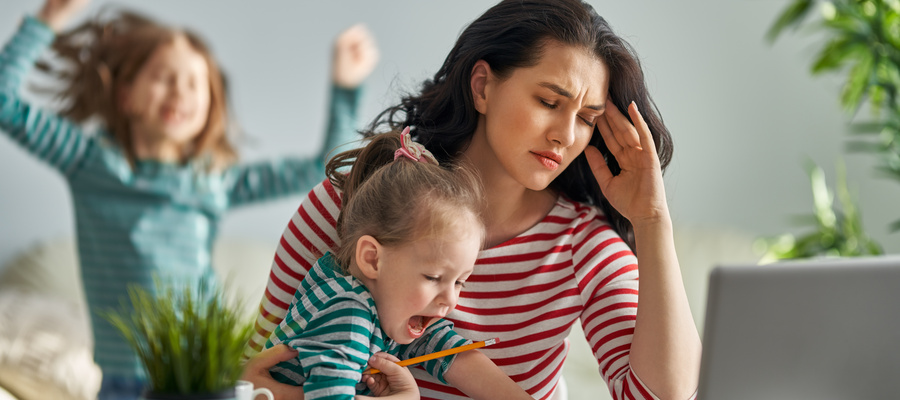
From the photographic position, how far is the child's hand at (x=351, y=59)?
2762 millimetres

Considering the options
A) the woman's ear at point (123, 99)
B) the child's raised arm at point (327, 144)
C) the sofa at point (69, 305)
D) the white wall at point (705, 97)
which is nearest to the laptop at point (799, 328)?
the sofa at point (69, 305)

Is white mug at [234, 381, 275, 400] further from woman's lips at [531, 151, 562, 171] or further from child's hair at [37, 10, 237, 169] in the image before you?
child's hair at [37, 10, 237, 169]

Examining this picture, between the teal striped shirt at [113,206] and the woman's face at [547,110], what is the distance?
1192 millimetres

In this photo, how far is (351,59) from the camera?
287 centimetres

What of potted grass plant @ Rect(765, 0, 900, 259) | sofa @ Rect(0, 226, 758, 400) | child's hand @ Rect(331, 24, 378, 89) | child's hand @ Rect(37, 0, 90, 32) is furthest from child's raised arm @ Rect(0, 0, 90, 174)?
potted grass plant @ Rect(765, 0, 900, 259)

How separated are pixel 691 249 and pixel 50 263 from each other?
2.52 meters

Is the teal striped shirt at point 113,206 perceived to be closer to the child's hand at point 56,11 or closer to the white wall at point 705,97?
the child's hand at point 56,11

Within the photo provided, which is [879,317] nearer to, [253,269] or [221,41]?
[253,269]

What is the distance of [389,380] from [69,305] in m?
Result: 2.11

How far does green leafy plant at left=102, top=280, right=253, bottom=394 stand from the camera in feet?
2.42

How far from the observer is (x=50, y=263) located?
9.25ft

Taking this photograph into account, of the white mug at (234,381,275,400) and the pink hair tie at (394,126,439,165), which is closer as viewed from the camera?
the white mug at (234,381,275,400)

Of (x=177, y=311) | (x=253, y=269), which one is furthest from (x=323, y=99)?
(x=177, y=311)

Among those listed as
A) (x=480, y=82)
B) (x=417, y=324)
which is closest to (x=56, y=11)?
(x=480, y=82)
